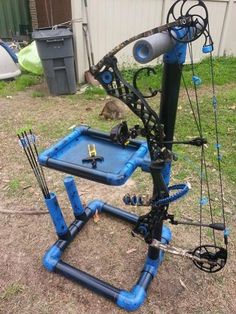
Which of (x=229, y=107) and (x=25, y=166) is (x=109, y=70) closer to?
(x=25, y=166)

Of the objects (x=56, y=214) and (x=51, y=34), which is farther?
(x=51, y=34)

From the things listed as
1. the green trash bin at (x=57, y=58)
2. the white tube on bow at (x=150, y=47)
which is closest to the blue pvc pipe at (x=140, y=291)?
the white tube on bow at (x=150, y=47)

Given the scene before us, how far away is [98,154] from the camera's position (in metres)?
2.02

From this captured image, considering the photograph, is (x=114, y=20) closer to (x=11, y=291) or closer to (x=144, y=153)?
(x=144, y=153)

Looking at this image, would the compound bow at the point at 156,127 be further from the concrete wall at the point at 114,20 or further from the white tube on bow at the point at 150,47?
the concrete wall at the point at 114,20

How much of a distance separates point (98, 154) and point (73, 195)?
0.72m

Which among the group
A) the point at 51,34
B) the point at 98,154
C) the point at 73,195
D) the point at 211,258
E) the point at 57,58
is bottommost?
the point at 73,195

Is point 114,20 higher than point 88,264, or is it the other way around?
point 114,20

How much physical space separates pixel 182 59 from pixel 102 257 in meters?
1.70

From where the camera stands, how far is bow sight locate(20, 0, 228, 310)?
4.70 ft

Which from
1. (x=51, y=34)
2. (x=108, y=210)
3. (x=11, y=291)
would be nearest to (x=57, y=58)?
(x=51, y=34)

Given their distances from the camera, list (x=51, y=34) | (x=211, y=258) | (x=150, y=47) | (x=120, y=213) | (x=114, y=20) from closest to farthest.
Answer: (x=150, y=47)
(x=211, y=258)
(x=120, y=213)
(x=51, y=34)
(x=114, y=20)

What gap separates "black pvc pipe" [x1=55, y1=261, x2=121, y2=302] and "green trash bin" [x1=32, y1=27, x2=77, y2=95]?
13.3 feet

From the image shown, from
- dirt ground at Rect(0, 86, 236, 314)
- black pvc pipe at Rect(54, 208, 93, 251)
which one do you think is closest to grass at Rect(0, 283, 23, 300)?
dirt ground at Rect(0, 86, 236, 314)
